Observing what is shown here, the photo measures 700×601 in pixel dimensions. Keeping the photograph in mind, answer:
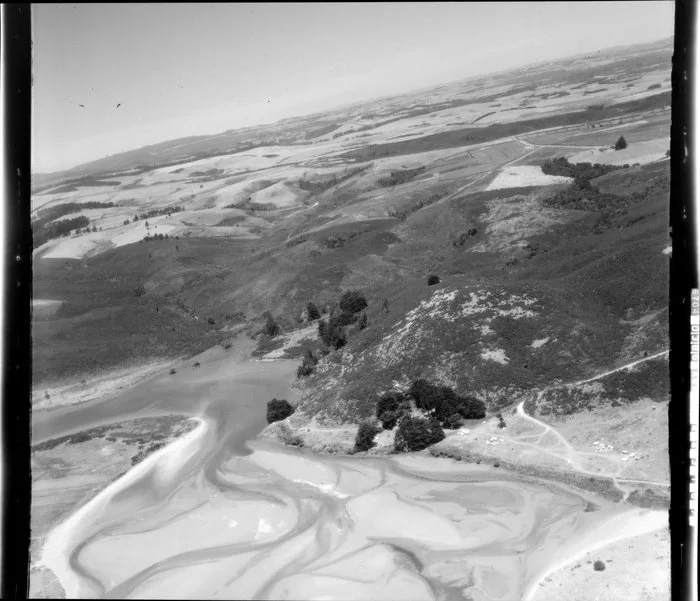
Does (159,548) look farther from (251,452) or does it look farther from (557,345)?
(557,345)

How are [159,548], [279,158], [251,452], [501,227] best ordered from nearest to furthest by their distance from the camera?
[159,548], [251,452], [501,227], [279,158]

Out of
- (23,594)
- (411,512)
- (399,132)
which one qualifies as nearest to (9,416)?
(23,594)

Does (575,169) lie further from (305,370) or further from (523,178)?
→ (305,370)

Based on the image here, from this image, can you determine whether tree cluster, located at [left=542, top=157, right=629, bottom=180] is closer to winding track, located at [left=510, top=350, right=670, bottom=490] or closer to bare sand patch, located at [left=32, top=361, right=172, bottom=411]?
winding track, located at [left=510, top=350, right=670, bottom=490]

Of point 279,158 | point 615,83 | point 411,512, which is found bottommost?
point 411,512

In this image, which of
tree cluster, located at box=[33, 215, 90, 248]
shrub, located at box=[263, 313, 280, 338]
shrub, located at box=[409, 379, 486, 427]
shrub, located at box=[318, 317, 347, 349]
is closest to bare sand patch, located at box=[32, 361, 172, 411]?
shrub, located at box=[263, 313, 280, 338]

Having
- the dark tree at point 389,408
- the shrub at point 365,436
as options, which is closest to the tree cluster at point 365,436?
the shrub at point 365,436
